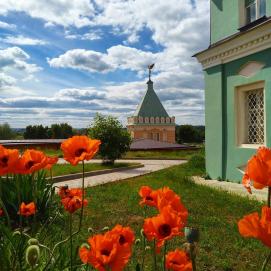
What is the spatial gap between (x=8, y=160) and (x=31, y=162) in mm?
170

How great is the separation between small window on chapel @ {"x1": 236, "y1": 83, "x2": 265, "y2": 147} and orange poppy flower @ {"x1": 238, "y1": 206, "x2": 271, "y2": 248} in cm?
1011

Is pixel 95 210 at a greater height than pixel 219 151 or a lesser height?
lesser

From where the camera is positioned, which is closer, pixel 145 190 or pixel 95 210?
pixel 145 190

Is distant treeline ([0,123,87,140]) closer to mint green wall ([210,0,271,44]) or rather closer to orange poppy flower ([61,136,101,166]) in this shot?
mint green wall ([210,0,271,44])

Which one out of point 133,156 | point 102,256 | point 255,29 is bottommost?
point 133,156

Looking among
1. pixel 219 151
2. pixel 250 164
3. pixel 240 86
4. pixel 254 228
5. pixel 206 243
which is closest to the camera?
pixel 254 228

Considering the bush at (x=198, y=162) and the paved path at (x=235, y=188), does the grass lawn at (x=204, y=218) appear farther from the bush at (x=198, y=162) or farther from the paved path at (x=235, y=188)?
the bush at (x=198, y=162)

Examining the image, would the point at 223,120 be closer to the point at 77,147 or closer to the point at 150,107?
the point at 77,147

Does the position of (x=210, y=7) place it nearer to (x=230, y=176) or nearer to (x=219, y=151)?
(x=219, y=151)

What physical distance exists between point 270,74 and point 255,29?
1210mm

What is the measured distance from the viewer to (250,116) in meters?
11.8

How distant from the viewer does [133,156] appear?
31.2m

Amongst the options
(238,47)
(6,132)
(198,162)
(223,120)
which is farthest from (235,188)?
(6,132)

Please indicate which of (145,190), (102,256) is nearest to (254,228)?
(102,256)
